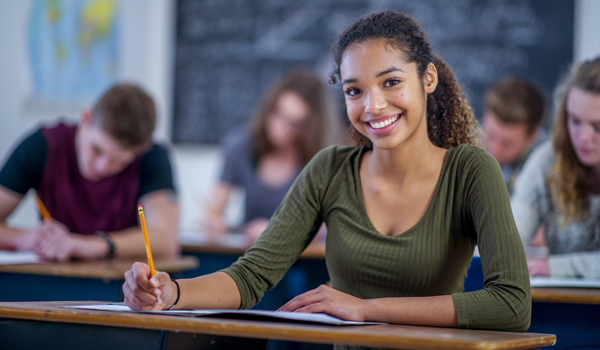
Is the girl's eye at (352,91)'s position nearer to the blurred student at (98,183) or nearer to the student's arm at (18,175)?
the blurred student at (98,183)

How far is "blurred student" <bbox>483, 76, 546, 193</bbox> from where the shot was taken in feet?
8.74

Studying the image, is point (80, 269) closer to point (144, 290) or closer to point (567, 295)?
point (144, 290)

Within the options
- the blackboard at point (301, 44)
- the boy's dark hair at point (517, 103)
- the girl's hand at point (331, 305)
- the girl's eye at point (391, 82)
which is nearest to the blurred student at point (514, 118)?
the boy's dark hair at point (517, 103)

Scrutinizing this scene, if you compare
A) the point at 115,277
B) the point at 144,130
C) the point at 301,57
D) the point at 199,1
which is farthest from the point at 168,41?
the point at 115,277

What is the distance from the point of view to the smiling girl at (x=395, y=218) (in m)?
1.03

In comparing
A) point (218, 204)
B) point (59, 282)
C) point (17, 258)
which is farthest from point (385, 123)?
point (218, 204)

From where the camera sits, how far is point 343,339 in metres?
0.79

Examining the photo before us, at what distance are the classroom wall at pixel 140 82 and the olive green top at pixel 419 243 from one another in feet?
8.55

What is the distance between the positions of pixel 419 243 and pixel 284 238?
0.29m

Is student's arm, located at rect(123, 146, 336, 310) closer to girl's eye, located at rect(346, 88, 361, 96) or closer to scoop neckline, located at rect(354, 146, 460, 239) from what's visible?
scoop neckline, located at rect(354, 146, 460, 239)

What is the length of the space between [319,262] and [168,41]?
2.54m

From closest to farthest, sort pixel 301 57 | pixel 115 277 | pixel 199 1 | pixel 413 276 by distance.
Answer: pixel 413 276
pixel 115 277
pixel 301 57
pixel 199 1

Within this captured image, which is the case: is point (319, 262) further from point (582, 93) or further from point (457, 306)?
point (457, 306)

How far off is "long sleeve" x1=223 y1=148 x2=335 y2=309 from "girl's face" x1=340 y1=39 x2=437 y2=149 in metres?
0.18
